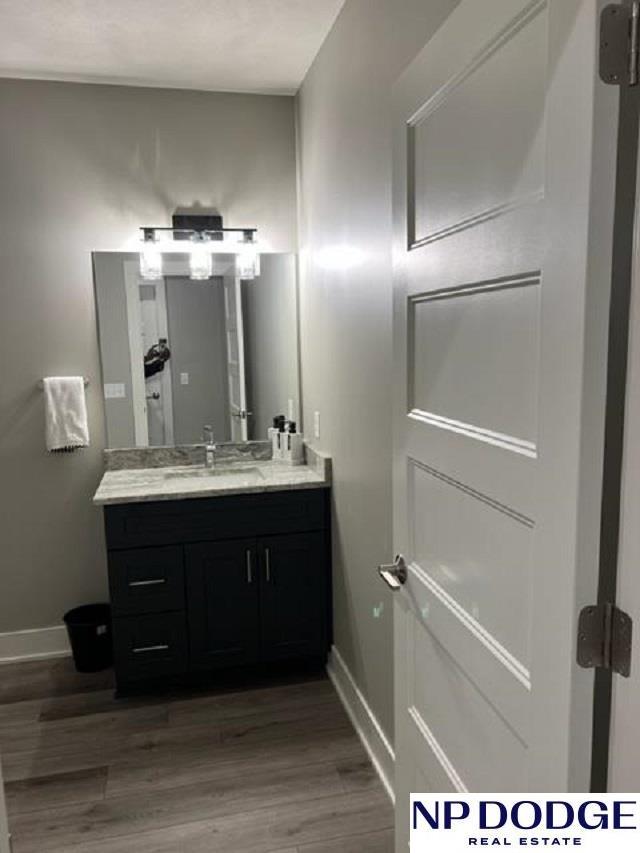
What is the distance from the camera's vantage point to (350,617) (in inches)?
103

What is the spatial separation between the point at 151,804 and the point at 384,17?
105 inches

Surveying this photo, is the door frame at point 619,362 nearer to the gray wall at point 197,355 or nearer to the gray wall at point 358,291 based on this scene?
the gray wall at point 358,291

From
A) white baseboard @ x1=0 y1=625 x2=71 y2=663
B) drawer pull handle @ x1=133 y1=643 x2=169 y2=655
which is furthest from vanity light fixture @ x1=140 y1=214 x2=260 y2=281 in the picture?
white baseboard @ x1=0 y1=625 x2=71 y2=663

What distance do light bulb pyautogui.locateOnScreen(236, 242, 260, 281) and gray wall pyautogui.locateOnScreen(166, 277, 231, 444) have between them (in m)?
0.13

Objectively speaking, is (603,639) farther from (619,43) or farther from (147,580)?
(147,580)

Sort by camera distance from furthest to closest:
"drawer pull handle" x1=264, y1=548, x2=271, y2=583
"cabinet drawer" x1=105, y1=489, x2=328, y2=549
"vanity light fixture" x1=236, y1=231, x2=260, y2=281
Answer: "vanity light fixture" x1=236, y1=231, x2=260, y2=281 < "drawer pull handle" x1=264, y1=548, x2=271, y2=583 < "cabinet drawer" x1=105, y1=489, x2=328, y2=549

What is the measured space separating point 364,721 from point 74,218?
102 inches

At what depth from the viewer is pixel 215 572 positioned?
276 centimetres

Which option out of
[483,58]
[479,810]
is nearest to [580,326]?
[483,58]

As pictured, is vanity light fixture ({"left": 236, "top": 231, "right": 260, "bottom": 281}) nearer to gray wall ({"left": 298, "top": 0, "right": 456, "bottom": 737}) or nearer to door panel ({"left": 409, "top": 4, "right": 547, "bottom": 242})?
gray wall ({"left": 298, "top": 0, "right": 456, "bottom": 737})

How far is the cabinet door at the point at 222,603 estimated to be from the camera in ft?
8.99

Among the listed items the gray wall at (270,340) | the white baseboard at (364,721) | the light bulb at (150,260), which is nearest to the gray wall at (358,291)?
the white baseboard at (364,721)

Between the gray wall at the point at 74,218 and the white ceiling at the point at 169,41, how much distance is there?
4.6 inches

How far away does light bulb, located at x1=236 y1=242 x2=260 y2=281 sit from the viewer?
3.14 m
